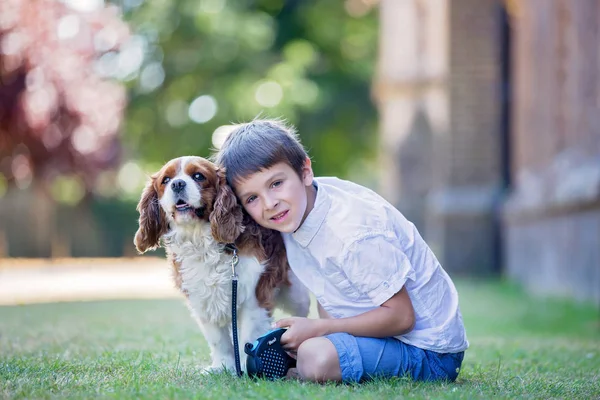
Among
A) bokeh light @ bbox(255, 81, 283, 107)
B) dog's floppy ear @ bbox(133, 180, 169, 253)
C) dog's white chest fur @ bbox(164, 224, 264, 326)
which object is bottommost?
dog's white chest fur @ bbox(164, 224, 264, 326)

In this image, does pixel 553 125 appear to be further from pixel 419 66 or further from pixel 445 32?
pixel 419 66

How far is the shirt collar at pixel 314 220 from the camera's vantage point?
4145 mm

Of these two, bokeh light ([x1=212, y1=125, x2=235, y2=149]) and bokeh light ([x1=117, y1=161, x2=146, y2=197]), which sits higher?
bokeh light ([x1=212, y1=125, x2=235, y2=149])

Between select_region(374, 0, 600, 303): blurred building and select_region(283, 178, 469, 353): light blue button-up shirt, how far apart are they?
18.4 ft

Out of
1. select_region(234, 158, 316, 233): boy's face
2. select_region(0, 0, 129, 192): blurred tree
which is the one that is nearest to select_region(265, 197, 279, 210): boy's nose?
select_region(234, 158, 316, 233): boy's face

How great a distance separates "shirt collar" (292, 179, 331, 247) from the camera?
13.6 ft

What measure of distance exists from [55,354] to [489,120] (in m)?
13.0

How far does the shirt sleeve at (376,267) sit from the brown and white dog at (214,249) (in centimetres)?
54

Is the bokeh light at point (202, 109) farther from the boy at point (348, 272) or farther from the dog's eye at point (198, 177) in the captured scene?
the boy at point (348, 272)

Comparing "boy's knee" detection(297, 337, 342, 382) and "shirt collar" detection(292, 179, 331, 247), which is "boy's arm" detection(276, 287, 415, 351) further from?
"shirt collar" detection(292, 179, 331, 247)

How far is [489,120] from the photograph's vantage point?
16.9 m

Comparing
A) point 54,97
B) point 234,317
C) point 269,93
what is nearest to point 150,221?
point 234,317

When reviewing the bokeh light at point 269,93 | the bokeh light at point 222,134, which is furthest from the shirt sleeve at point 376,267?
the bokeh light at point 269,93

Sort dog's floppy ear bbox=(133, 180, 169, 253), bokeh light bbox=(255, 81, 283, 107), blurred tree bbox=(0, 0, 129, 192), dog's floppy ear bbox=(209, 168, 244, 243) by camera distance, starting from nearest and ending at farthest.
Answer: dog's floppy ear bbox=(209, 168, 244, 243) < dog's floppy ear bbox=(133, 180, 169, 253) < blurred tree bbox=(0, 0, 129, 192) < bokeh light bbox=(255, 81, 283, 107)
